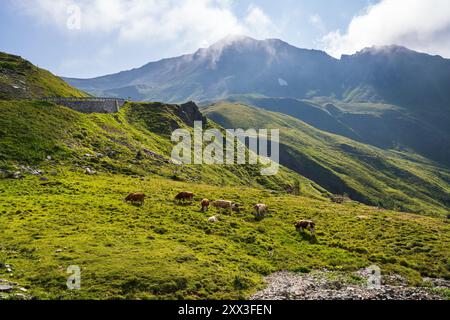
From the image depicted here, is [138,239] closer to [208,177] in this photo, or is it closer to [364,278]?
[364,278]

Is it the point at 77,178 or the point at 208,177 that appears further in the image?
the point at 208,177

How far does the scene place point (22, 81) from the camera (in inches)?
4146

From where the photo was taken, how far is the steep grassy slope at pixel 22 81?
308 feet

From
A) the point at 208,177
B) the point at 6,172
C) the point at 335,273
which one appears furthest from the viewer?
the point at 208,177

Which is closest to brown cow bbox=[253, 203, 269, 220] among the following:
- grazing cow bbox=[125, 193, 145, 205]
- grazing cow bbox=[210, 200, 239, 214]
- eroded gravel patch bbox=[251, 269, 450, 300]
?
grazing cow bbox=[210, 200, 239, 214]

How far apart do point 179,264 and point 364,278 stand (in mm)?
14793

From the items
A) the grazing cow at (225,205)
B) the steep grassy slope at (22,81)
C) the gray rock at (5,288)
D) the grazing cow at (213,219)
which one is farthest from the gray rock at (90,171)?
the steep grassy slope at (22,81)

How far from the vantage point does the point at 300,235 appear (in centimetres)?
3938

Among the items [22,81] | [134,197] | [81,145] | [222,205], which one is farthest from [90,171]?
[22,81]

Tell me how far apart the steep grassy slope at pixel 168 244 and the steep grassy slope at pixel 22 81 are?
57823 millimetres

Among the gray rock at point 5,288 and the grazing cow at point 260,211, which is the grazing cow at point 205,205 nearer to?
the grazing cow at point 260,211

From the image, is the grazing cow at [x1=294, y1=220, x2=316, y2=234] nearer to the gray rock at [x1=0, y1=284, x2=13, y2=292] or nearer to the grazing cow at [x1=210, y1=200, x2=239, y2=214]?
the grazing cow at [x1=210, y1=200, x2=239, y2=214]

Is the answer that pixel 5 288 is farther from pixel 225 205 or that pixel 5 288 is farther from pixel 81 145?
pixel 81 145
